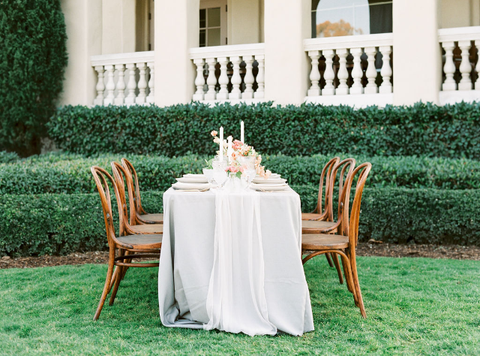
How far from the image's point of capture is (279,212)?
2916 mm

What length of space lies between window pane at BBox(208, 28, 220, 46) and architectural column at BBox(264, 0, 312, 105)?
3.53 meters

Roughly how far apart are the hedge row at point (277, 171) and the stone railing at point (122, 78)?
2.54m

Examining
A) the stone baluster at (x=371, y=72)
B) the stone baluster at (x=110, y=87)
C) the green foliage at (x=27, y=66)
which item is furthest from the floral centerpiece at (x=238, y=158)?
the green foliage at (x=27, y=66)

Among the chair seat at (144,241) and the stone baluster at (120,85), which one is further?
the stone baluster at (120,85)

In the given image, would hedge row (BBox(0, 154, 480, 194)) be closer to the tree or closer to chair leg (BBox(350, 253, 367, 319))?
chair leg (BBox(350, 253, 367, 319))

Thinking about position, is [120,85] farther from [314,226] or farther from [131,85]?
[314,226]

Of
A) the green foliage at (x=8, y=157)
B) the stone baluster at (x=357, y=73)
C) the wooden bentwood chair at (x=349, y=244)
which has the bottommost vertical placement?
the wooden bentwood chair at (x=349, y=244)

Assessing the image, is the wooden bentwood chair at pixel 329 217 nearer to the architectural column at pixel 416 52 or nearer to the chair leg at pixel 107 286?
the chair leg at pixel 107 286

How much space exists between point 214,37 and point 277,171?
242 inches

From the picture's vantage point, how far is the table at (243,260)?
114 inches

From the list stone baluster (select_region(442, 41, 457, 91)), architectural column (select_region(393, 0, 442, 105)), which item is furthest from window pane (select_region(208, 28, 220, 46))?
stone baluster (select_region(442, 41, 457, 91))

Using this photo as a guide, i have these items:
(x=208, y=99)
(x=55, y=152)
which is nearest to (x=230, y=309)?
(x=208, y=99)

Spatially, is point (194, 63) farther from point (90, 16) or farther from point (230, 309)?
point (230, 309)

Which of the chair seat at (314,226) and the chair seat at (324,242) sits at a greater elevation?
the chair seat at (314,226)
